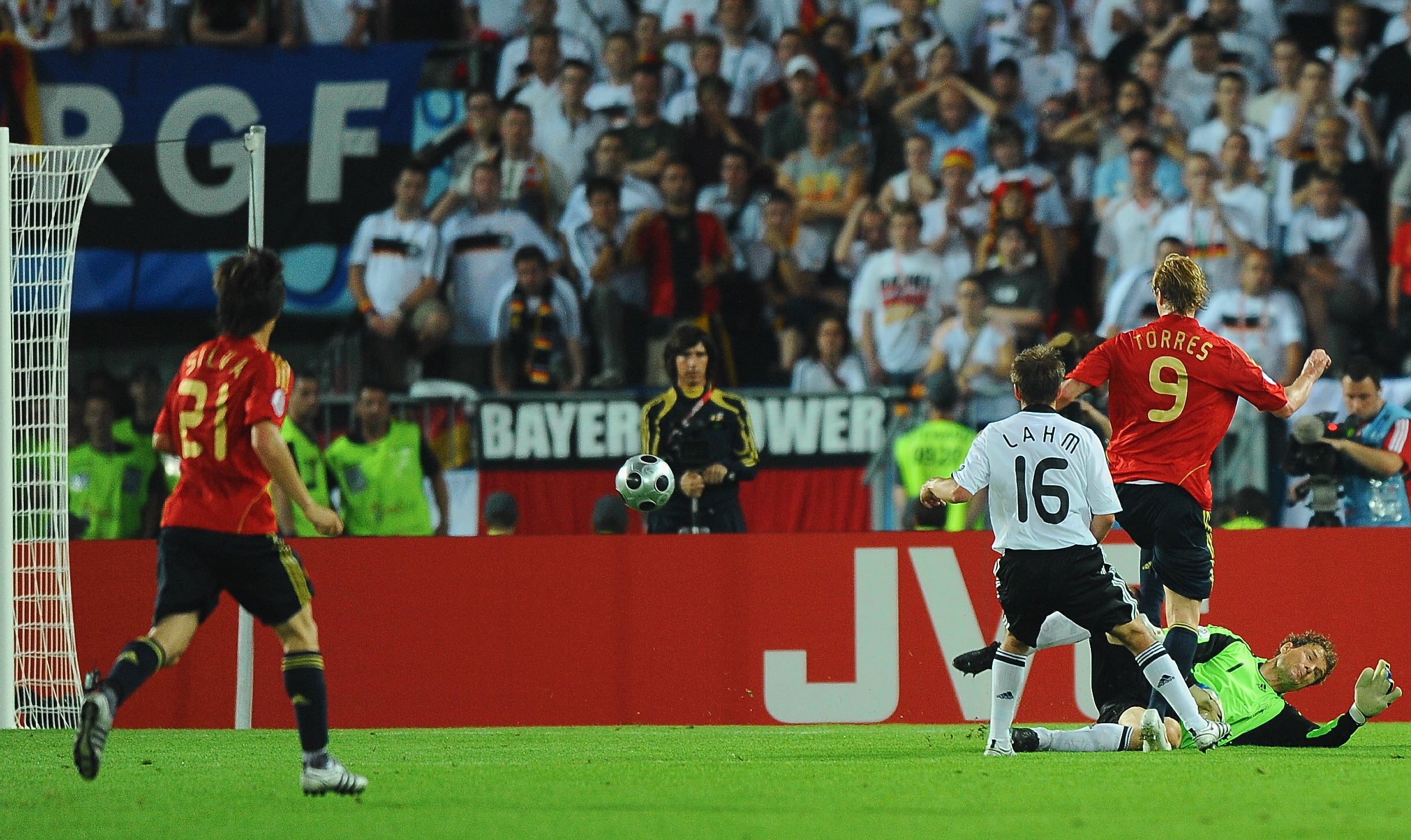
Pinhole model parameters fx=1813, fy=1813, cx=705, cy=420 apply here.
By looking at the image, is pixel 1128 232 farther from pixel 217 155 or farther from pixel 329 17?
pixel 217 155

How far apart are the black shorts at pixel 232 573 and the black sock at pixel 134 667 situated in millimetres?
95

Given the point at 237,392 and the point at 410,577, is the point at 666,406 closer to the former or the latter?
the point at 410,577

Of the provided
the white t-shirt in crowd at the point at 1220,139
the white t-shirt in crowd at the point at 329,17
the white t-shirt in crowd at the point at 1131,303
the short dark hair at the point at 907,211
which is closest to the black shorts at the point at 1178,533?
the white t-shirt in crowd at the point at 1131,303

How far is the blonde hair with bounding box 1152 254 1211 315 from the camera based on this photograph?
785 centimetres

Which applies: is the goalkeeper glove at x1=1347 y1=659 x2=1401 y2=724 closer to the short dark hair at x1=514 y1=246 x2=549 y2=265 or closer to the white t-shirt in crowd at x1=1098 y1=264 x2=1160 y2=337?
the white t-shirt in crowd at x1=1098 y1=264 x2=1160 y2=337

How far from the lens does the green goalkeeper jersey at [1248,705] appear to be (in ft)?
27.3

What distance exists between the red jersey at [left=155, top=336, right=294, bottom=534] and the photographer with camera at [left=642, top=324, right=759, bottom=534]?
188 inches

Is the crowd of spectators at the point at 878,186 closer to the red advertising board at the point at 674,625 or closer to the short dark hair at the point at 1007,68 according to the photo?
the short dark hair at the point at 1007,68

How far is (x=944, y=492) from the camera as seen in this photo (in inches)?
282

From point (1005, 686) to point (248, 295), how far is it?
11.3 ft

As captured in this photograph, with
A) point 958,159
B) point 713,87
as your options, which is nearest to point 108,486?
point 713,87

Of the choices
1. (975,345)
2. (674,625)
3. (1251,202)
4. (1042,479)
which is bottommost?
(674,625)

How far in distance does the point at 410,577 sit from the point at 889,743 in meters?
3.29

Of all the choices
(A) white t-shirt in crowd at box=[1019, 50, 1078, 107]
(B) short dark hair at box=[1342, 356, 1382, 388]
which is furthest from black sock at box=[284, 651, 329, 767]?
(A) white t-shirt in crowd at box=[1019, 50, 1078, 107]
